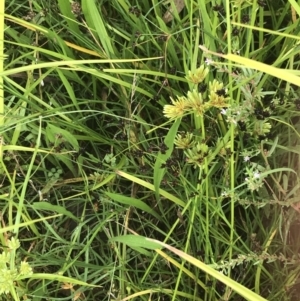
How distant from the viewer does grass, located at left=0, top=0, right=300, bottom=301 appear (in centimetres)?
95

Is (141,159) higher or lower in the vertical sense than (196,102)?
lower

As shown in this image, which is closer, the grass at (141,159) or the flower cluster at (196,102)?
the flower cluster at (196,102)

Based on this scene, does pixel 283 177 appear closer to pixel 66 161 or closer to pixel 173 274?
pixel 173 274

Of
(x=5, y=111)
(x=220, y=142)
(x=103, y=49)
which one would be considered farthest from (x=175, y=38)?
(x=5, y=111)

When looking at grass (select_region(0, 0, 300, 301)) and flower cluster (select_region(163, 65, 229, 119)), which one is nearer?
flower cluster (select_region(163, 65, 229, 119))

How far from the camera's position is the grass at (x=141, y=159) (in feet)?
3.13

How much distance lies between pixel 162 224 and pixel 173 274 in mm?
110

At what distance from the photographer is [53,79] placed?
3.82ft

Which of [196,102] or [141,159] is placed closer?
[196,102]

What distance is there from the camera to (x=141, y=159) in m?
1.05

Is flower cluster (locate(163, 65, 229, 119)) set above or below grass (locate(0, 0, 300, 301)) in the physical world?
above

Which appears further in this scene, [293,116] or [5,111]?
[5,111]

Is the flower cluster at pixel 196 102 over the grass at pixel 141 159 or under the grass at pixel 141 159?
over

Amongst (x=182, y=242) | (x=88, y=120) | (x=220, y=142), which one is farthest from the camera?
(x=88, y=120)
